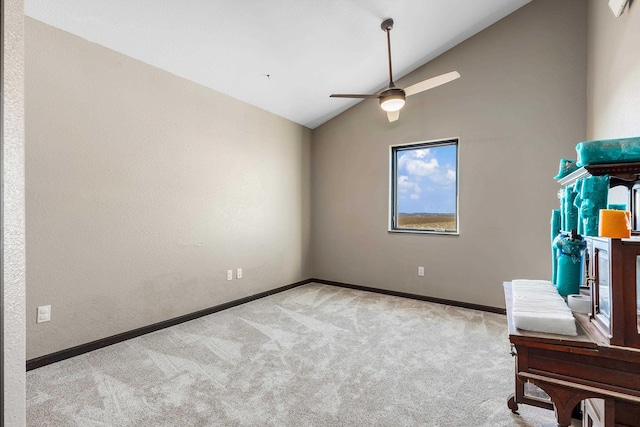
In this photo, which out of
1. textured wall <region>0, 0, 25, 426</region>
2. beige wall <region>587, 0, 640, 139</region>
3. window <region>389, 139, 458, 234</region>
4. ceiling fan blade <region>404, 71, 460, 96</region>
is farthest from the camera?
window <region>389, 139, 458, 234</region>

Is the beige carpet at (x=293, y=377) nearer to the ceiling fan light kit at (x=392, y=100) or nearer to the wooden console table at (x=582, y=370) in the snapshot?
the wooden console table at (x=582, y=370)

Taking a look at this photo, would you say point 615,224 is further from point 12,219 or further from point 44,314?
point 44,314

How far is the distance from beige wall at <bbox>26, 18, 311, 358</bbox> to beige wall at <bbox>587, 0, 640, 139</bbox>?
11.6ft

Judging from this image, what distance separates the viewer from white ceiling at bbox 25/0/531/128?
2453 mm

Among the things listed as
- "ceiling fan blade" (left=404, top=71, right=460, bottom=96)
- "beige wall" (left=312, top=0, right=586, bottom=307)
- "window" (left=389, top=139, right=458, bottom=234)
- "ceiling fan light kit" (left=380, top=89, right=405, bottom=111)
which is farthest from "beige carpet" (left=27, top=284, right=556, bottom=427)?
"ceiling fan blade" (left=404, top=71, right=460, bottom=96)

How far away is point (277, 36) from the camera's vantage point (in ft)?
9.77

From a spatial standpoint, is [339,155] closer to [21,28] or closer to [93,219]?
[93,219]

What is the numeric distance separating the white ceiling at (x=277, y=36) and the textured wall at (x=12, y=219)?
203cm

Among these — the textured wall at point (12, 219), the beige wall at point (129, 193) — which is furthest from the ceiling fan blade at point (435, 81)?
the textured wall at point (12, 219)

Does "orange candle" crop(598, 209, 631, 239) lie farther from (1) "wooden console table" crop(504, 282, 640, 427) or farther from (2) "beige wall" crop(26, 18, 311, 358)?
(2) "beige wall" crop(26, 18, 311, 358)

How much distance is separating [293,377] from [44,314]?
1947 millimetres

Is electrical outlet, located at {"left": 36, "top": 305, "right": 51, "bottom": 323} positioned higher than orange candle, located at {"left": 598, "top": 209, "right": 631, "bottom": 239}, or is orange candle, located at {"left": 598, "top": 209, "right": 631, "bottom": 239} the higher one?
orange candle, located at {"left": 598, "top": 209, "right": 631, "bottom": 239}

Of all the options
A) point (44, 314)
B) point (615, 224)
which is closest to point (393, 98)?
point (615, 224)

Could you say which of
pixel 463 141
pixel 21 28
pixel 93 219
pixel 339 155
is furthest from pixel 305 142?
pixel 21 28
